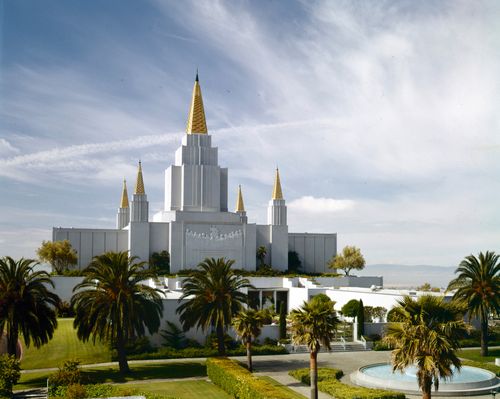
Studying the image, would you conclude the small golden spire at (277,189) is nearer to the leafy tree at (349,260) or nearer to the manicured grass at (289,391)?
the leafy tree at (349,260)

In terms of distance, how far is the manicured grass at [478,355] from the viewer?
38.5 m

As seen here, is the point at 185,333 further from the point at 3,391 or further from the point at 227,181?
the point at 227,181

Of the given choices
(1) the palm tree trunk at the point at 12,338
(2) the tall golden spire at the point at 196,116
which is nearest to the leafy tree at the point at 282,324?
(1) the palm tree trunk at the point at 12,338

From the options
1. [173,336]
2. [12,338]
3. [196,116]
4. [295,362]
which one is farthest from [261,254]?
[12,338]

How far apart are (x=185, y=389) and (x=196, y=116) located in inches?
2041

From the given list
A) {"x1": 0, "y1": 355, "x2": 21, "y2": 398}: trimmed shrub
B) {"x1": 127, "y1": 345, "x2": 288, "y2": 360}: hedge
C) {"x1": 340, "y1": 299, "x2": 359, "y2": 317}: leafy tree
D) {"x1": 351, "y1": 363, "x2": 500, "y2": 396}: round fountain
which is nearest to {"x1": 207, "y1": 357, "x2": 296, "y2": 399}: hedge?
{"x1": 351, "y1": 363, "x2": 500, "y2": 396}: round fountain

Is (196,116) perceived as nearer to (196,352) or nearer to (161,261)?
(161,261)

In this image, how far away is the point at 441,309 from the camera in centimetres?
2059

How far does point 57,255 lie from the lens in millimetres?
65625

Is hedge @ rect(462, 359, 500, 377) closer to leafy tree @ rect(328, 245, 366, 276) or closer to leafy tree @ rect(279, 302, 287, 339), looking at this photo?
leafy tree @ rect(279, 302, 287, 339)

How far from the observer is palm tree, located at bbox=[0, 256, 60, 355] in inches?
1254

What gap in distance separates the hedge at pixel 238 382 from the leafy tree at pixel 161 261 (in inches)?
1496

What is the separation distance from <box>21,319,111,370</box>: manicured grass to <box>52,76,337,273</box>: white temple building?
103ft

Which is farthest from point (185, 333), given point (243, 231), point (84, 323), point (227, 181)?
point (227, 181)
